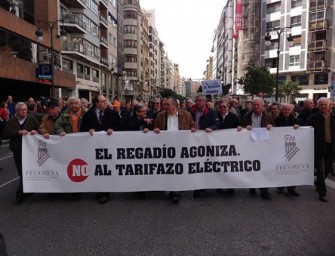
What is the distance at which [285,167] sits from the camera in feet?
19.8

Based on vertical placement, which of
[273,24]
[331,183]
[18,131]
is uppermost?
[273,24]

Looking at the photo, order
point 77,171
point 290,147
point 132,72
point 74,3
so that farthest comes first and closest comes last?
point 132,72, point 74,3, point 290,147, point 77,171

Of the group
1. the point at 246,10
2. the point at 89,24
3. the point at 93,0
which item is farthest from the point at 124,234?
the point at 246,10

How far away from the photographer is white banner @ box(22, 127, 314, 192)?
19.0 feet

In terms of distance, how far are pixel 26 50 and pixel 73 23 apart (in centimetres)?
1260

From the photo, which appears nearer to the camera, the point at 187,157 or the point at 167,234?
the point at 167,234

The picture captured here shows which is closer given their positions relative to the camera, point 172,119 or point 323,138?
point 323,138

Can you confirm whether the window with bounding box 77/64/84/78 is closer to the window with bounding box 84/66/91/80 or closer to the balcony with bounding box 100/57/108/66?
the window with bounding box 84/66/91/80

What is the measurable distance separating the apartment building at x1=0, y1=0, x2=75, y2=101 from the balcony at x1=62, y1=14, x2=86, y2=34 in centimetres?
215

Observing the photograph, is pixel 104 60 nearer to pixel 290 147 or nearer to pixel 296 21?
pixel 296 21

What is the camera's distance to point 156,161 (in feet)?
19.3

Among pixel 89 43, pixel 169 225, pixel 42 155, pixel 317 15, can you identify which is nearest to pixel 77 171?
pixel 42 155

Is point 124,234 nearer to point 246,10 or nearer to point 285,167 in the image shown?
point 285,167

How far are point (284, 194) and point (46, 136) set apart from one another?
4.63m
